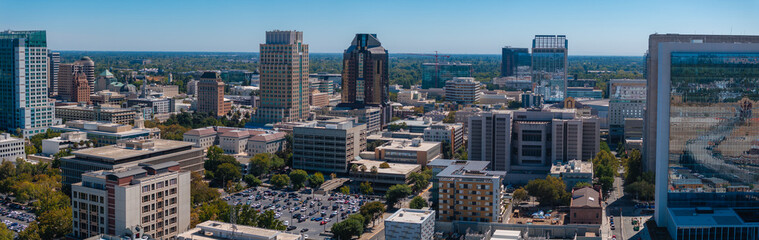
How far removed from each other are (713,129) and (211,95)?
3197 inches

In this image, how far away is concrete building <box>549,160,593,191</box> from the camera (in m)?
62.4

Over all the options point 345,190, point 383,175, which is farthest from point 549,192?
point 345,190

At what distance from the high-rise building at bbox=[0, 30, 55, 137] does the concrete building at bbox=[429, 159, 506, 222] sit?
6006 centimetres

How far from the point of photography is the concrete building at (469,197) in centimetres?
4956

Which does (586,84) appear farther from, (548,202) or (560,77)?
(548,202)

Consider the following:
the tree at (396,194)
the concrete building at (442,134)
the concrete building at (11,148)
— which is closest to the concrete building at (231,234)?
the tree at (396,194)

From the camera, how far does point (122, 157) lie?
5566cm

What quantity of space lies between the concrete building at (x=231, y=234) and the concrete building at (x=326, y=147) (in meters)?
33.3

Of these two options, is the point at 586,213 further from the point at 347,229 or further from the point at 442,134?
the point at 442,134

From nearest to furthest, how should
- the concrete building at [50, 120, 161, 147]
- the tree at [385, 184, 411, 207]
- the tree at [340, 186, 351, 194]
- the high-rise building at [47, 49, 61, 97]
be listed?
the tree at [385, 184, 411, 207], the tree at [340, 186, 351, 194], the concrete building at [50, 120, 161, 147], the high-rise building at [47, 49, 61, 97]

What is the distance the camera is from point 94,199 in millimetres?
39812

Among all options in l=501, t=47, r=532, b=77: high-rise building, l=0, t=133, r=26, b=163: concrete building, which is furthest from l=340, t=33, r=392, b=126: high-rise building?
l=501, t=47, r=532, b=77: high-rise building

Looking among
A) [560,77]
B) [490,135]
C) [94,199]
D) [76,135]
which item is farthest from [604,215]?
[560,77]

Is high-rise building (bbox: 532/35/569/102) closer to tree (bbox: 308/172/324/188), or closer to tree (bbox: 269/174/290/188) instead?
tree (bbox: 308/172/324/188)
